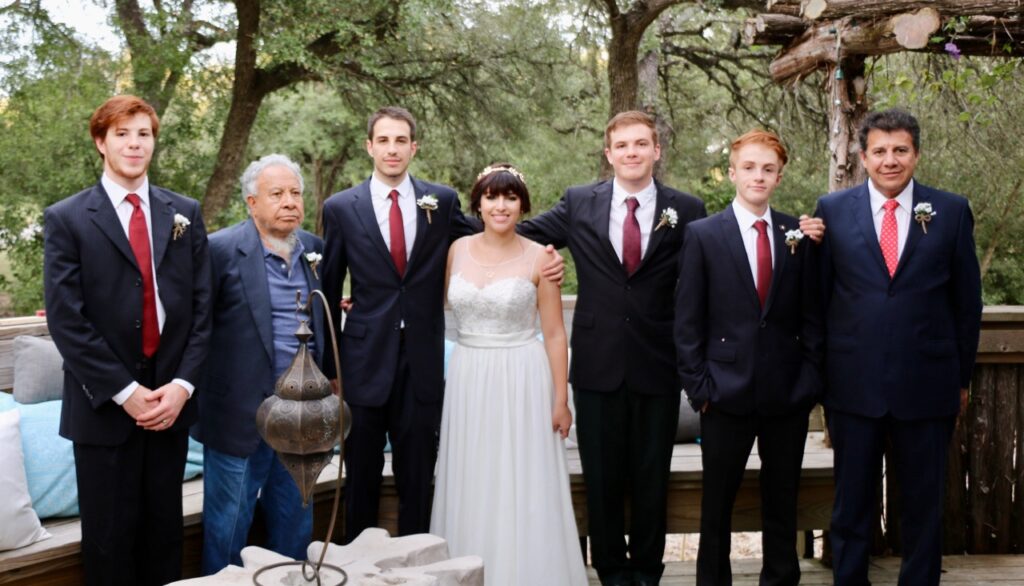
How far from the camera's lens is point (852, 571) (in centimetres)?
386

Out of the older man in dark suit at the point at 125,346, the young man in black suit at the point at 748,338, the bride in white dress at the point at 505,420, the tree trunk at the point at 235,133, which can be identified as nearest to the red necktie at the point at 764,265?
the young man in black suit at the point at 748,338

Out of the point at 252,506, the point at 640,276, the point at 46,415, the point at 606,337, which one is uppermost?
the point at 640,276

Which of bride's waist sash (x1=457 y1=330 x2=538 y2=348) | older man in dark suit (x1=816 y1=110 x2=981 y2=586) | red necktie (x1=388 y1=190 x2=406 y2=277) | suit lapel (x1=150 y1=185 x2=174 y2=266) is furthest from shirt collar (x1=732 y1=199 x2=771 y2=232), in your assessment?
suit lapel (x1=150 y1=185 x2=174 y2=266)

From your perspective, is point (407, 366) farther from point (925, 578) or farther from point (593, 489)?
point (925, 578)

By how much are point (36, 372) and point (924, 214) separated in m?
3.78

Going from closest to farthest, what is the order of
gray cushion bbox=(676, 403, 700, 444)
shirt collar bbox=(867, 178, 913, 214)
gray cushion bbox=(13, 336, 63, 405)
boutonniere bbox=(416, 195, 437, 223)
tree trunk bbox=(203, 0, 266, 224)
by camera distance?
shirt collar bbox=(867, 178, 913, 214), boutonniere bbox=(416, 195, 437, 223), gray cushion bbox=(13, 336, 63, 405), gray cushion bbox=(676, 403, 700, 444), tree trunk bbox=(203, 0, 266, 224)

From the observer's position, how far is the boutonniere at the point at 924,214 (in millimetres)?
3707

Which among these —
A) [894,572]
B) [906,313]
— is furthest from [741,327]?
[894,572]

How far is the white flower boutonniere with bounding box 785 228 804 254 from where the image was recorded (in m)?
3.78

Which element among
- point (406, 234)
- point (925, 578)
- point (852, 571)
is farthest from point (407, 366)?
point (925, 578)

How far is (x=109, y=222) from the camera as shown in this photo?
10.9 ft

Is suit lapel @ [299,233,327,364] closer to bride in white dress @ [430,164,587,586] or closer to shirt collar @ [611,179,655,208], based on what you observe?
bride in white dress @ [430,164,587,586]

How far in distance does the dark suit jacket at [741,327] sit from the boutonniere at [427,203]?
1.03m

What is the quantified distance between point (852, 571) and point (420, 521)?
1.73 meters
